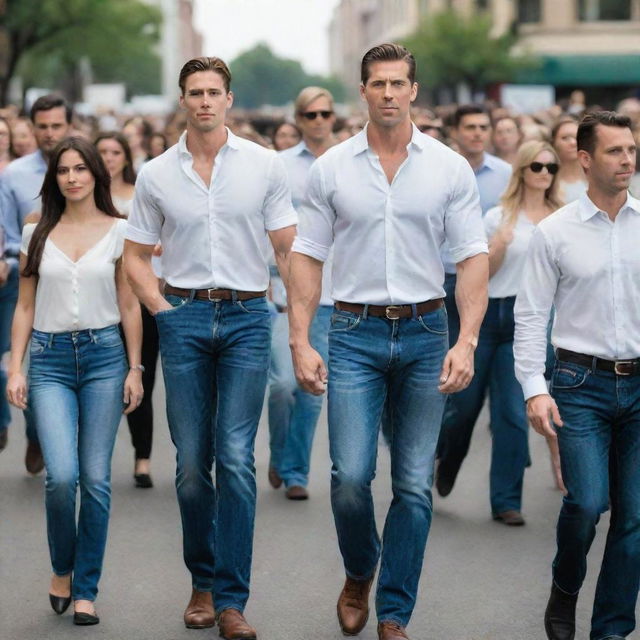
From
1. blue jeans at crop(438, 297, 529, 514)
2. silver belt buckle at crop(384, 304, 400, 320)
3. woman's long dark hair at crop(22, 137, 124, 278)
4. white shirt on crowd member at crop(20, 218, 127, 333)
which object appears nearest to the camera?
silver belt buckle at crop(384, 304, 400, 320)

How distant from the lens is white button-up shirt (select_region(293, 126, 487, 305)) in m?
5.71

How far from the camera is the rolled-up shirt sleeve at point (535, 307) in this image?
5.64 m

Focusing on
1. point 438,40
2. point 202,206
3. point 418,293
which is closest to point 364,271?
point 418,293

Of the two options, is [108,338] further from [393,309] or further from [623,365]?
[623,365]

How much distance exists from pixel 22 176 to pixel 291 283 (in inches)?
158

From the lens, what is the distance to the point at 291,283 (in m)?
5.98

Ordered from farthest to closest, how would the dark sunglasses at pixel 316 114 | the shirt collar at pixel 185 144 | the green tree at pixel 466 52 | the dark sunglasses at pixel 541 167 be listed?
the green tree at pixel 466 52 → the dark sunglasses at pixel 316 114 → the dark sunglasses at pixel 541 167 → the shirt collar at pixel 185 144

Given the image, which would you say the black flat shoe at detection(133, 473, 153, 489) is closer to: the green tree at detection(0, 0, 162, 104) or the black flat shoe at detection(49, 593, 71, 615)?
the black flat shoe at detection(49, 593, 71, 615)

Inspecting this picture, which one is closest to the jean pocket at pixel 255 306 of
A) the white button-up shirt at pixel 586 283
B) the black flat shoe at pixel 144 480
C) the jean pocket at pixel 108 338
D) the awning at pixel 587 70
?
the jean pocket at pixel 108 338

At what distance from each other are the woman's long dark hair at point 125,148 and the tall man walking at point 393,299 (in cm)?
359

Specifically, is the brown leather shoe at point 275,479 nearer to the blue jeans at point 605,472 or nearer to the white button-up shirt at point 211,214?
the white button-up shirt at point 211,214

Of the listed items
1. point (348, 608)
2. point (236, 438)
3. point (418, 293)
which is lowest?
point (348, 608)

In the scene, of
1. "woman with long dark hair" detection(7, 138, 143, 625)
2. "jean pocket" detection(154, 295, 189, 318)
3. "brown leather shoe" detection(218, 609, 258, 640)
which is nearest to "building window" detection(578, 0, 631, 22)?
"woman with long dark hair" detection(7, 138, 143, 625)

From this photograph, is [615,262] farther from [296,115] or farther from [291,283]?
[296,115]
